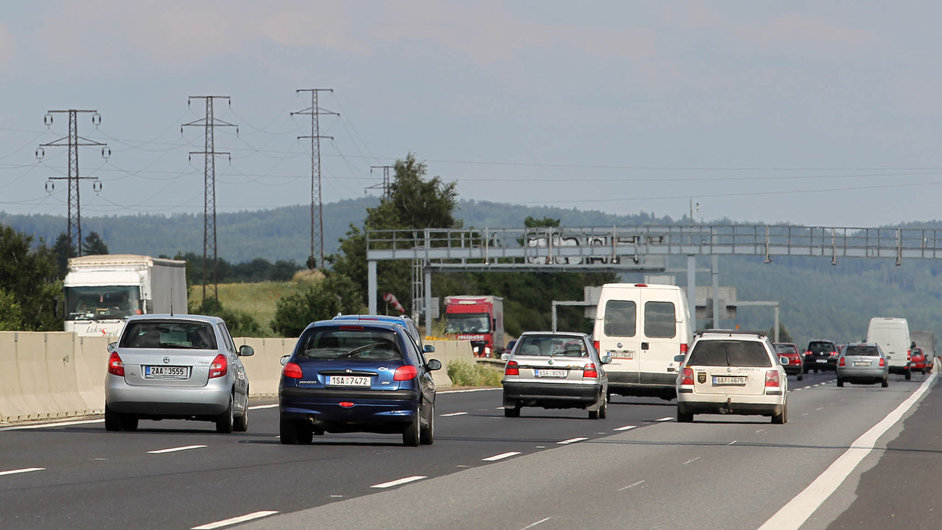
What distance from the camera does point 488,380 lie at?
51094 millimetres

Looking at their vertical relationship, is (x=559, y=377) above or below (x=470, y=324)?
above

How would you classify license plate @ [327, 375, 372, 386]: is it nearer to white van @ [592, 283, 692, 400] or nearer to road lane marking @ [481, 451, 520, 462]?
road lane marking @ [481, 451, 520, 462]

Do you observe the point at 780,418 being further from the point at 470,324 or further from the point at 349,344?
Result: the point at 470,324

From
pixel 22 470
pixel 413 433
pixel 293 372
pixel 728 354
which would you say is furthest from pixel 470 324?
pixel 22 470

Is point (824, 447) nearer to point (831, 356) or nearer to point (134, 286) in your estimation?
point (134, 286)

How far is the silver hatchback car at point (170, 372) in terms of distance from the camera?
20.1 meters

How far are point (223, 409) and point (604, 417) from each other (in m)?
9.29

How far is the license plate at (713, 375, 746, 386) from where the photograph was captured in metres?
25.3

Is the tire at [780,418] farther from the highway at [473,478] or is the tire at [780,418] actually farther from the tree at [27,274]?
the tree at [27,274]

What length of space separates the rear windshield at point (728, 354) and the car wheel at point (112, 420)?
9.31 m

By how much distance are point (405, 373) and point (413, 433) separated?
2.85 feet

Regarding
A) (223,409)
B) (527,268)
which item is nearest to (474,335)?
(527,268)

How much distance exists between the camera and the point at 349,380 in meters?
18.3

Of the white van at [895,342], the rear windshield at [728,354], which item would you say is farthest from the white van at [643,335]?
the white van at [895,342]
